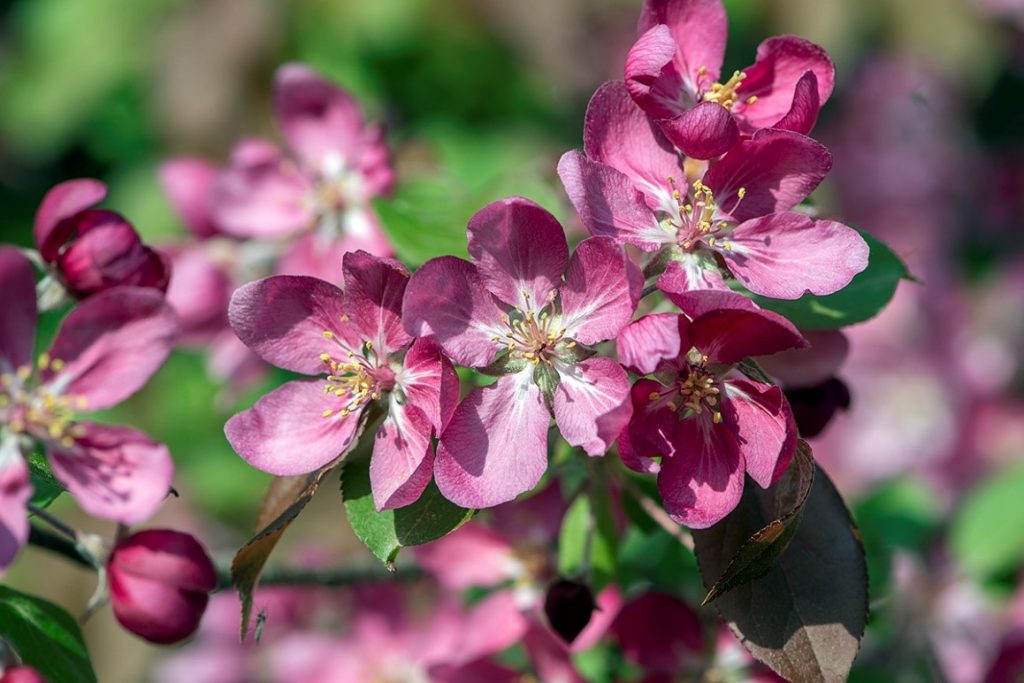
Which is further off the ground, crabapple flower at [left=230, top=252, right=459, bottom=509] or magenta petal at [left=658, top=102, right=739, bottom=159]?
magenta petal at [left=658, top=102, right=739, bottom=159]

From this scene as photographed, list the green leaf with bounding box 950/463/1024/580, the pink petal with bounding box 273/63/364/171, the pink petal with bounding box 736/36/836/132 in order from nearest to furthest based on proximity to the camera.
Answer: the pink petal with bounding box 736/36/836/132 < the pink petal with bounding box 273/63/364/171 < the green leaf with bounding box 950/463/1024/580

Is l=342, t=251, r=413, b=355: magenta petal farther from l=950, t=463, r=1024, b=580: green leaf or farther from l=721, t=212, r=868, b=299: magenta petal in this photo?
l=950, t=463, r=1024, b=580: green leaf

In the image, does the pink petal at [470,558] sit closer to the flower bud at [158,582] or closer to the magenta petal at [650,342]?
the flower bud at [158,582]

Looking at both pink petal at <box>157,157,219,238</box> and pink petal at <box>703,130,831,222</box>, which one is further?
pink petal at <box>157,157,219,238</box>

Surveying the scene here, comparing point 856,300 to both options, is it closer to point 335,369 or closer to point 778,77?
point 778,77

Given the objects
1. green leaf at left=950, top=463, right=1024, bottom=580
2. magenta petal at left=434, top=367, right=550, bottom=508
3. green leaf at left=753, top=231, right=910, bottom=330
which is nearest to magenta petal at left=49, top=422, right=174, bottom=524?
magenta petal at left=434, top=367, right=550, bottom=508

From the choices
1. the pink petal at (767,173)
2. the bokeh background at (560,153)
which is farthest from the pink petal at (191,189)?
the pink petal at (767,173)
